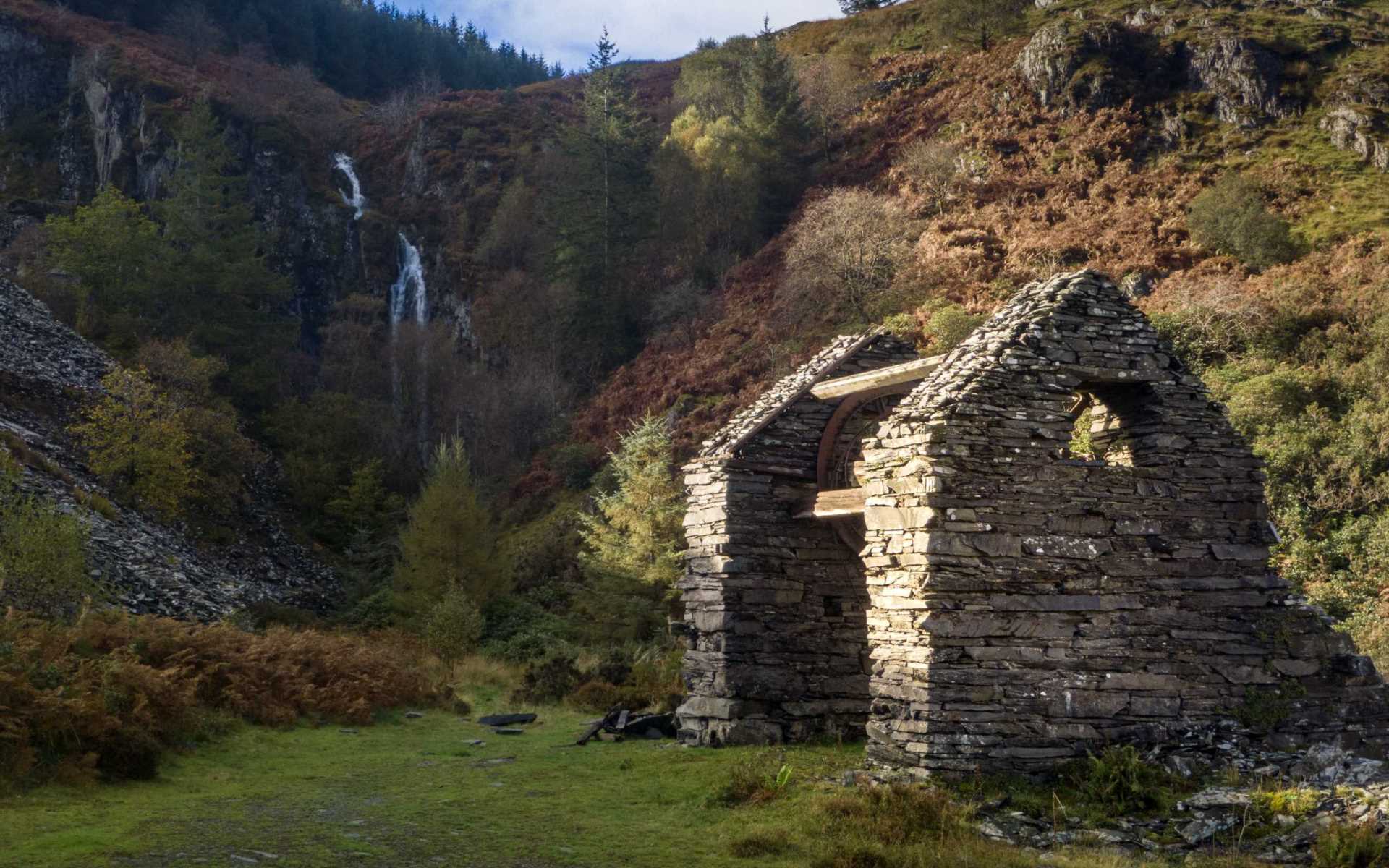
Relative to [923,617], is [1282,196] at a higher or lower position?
higher

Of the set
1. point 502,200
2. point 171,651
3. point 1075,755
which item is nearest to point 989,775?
point 1075,755

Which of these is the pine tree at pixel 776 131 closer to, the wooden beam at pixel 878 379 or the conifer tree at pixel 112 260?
the conifer tree at pixel 112 260

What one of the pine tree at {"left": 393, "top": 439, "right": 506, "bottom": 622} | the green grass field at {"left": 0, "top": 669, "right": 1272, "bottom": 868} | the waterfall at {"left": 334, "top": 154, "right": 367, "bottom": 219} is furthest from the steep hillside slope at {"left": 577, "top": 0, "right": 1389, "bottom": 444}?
the waterfall at {"left": 334, "top": 154, "right": 367, "bottom": 219}

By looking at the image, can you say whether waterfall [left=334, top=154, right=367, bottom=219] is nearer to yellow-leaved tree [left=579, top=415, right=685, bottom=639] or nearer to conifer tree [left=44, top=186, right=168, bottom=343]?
conifer tree [left=44, top=186, right=168, bottom=343]

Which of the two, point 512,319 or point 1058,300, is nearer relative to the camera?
point 1058,300

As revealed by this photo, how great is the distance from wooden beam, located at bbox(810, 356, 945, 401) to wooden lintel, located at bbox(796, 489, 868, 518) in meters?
1.37

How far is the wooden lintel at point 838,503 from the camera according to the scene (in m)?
12.1

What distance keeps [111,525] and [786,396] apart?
59.3 feet

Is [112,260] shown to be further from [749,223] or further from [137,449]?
[749,223]

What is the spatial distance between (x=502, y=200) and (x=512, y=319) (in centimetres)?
911

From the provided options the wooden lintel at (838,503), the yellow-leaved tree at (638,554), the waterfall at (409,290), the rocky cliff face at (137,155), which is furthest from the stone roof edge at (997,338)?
the rocky cliff face at (137,155)

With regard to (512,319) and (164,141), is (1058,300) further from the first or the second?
(164,141)

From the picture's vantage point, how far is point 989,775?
29.9 ft

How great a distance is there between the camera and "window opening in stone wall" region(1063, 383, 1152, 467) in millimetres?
10695
